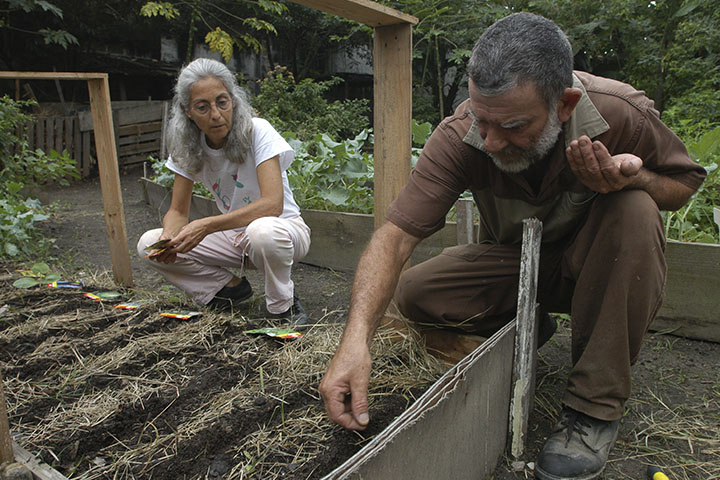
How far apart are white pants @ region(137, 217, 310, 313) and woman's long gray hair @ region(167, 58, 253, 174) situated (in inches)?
14.7

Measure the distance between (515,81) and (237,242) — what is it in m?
1.70

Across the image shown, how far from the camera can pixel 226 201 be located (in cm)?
278

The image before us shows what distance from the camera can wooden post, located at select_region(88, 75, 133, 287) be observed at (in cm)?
284

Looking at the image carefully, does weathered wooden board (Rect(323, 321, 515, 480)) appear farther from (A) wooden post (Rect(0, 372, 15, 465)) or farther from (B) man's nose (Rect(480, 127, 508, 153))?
(A) wooden post (Rect(0, 372, 15, 465))

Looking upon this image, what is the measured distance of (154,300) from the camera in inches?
107

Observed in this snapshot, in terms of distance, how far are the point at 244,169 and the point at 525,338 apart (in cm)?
165

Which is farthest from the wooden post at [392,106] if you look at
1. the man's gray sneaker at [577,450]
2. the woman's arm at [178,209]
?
the woman's arm at [178,209]

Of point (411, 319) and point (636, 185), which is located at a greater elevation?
point (636, 185)

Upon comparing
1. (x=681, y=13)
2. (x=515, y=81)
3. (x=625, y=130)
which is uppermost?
(x=681, y=13)

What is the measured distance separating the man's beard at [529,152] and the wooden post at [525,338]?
196mm

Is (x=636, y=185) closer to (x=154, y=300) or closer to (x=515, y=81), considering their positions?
(x=515, y=81)

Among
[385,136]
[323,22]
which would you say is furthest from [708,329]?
[323,22]

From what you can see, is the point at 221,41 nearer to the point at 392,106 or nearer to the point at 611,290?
the point at 392,106

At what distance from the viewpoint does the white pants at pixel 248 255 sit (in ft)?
8.05
